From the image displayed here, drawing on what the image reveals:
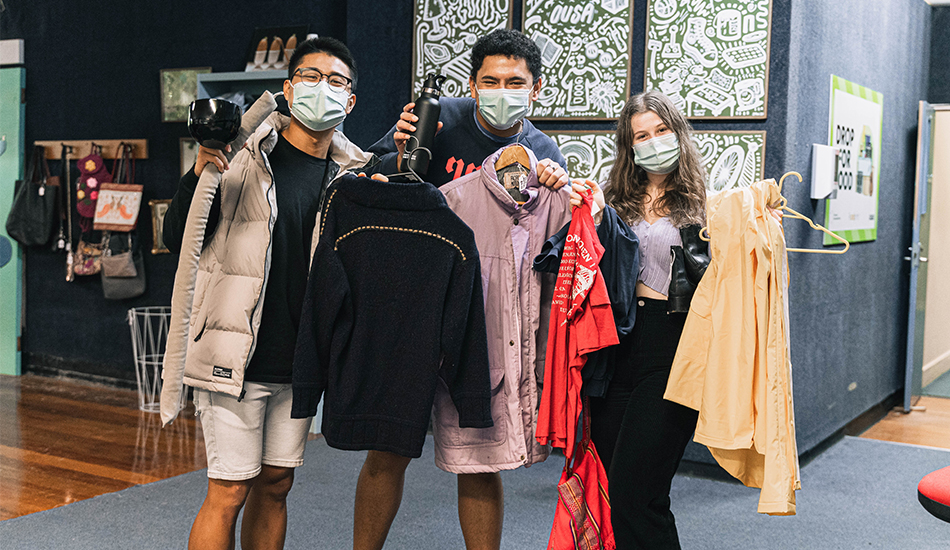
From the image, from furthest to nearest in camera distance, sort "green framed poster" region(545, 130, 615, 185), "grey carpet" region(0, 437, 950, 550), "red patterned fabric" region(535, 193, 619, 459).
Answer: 1. "green framed poster" region(545, 130, 615, 185)
2. "grey carpet" region(0, 437, 950, 550)
3. "red patterned fabric" region(535, 193, 619, 459)

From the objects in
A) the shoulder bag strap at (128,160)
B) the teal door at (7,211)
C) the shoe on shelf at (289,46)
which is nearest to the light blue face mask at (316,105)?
the shoe on shelf at (289,46)

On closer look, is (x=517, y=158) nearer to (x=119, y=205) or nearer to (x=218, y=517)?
(x=218, y=517)

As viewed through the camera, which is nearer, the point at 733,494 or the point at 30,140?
the point at 733,494

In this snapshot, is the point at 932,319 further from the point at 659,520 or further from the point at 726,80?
the point at 659,520

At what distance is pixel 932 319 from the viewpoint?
592 centimetres

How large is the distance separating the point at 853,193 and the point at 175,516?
12.4ft

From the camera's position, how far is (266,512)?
2137mm

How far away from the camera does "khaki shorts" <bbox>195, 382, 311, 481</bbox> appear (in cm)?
200

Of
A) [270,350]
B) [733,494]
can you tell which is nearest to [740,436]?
[270,350]

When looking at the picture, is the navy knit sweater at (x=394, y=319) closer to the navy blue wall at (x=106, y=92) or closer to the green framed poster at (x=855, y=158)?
the green framed poster at (x=855, y=158)

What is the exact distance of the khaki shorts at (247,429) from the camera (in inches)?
78.7

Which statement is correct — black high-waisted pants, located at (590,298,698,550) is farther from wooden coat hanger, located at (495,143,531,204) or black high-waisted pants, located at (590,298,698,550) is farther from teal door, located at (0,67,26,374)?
teal door, located at (0,67,26,374)

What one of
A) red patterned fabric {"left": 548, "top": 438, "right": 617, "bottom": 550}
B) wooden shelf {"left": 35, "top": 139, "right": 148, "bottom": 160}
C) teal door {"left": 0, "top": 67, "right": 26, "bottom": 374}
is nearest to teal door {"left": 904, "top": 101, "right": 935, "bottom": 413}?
red patterned fabric {"left": 548, "top": 438, "right": 617, "bottom": 550}

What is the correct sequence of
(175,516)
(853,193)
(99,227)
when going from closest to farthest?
(175,516)
(853,193)
(99,227)
